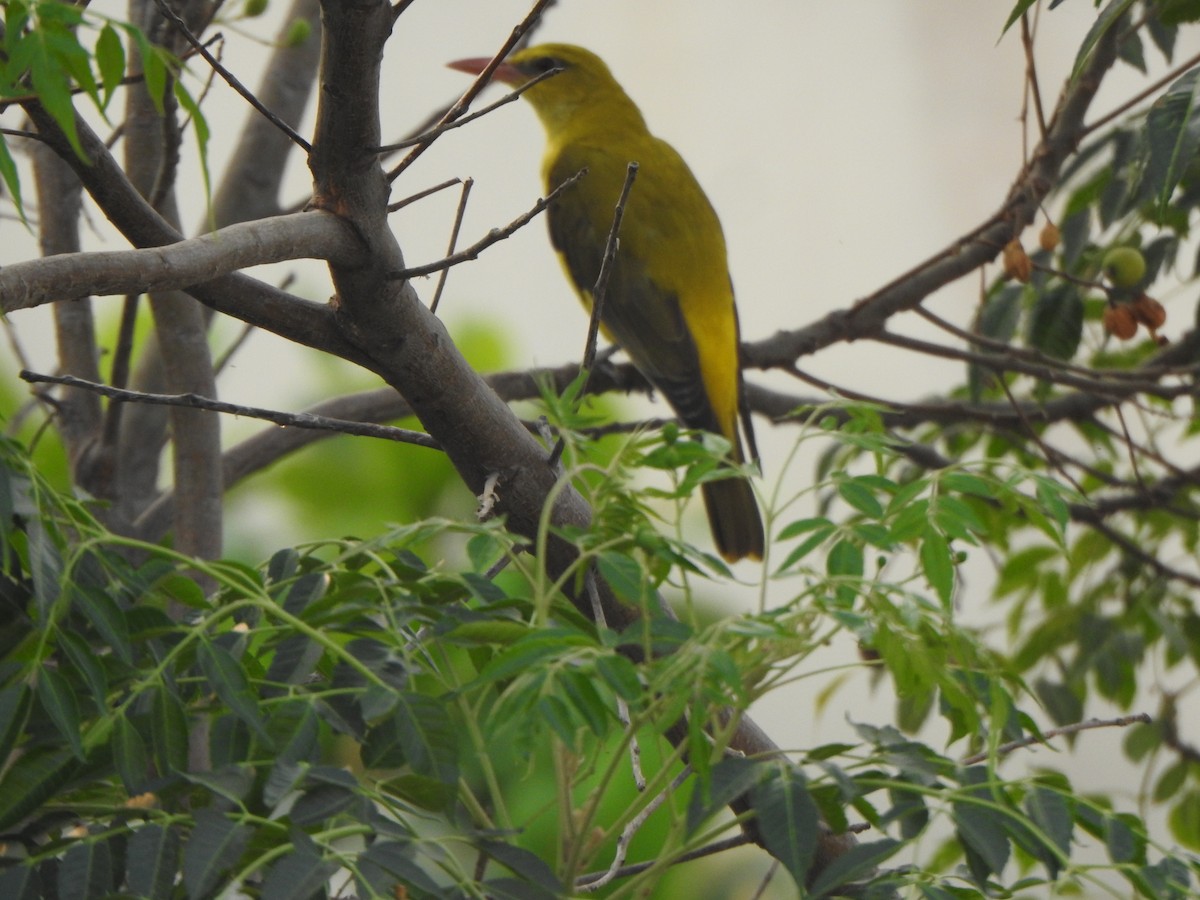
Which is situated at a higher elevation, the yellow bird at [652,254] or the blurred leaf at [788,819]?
the yellow bird at [652,254]

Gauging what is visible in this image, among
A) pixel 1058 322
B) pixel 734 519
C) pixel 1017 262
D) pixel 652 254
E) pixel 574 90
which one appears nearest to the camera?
pixel 1017 262

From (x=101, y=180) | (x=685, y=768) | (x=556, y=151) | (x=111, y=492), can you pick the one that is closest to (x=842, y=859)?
(x=685, y=768)

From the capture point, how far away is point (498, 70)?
96.3 inches

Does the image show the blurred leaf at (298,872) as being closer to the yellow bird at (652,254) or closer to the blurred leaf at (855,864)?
the blurred leaf at (855,864)

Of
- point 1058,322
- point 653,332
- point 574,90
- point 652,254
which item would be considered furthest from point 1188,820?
point 574,90

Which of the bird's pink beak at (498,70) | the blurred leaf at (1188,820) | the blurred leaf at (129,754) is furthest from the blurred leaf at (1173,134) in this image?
the bird's pink beak at (498,70)

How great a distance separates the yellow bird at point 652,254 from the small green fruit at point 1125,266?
0.78 metres

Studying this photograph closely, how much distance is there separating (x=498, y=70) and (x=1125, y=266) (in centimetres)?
136

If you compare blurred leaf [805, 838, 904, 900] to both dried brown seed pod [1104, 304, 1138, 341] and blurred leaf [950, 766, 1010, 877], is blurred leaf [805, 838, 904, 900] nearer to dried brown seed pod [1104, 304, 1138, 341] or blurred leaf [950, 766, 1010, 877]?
blurred leaf [950, 766, 1010, 877]

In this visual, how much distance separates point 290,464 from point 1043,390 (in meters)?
1.96

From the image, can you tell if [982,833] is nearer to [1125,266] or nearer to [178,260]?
[178,260]

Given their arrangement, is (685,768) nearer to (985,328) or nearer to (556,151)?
(985,328)

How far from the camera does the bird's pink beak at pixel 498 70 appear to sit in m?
2.51

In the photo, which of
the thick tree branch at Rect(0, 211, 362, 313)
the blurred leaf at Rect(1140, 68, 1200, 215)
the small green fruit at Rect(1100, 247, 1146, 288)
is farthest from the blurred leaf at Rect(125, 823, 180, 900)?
the small green fruit at Rect(1100, 247, 1146, 288)
